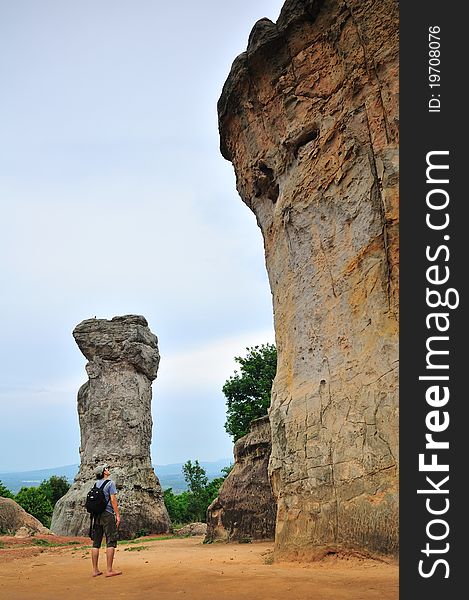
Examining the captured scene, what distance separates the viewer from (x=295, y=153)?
38.9 ft

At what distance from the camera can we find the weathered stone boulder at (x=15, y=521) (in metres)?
20.3

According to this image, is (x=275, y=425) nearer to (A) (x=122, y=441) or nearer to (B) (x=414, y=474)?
(B) (x=414, y=474)

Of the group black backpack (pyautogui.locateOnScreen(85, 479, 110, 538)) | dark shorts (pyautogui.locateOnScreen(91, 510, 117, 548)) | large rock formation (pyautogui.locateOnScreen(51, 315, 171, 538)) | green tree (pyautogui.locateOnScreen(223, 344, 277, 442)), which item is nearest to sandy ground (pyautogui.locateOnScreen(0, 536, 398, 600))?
dark shorts (pyautogui.locateOnScreen(91, 510, 117, 548))

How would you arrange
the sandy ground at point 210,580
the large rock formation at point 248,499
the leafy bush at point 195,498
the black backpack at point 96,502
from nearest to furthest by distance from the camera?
the sandy ground at point 210,580 < the black backpack at point 96,502 < the large rock formation at point 248,499 < the leafy bush at point 195,498

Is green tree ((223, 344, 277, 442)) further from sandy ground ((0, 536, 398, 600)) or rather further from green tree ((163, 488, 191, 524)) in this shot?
sandy ground ((0, 536, 398, 600))

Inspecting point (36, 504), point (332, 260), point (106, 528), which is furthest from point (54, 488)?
point (332, 260)

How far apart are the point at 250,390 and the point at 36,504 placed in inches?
496

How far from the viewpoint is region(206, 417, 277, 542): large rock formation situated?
1535 cm

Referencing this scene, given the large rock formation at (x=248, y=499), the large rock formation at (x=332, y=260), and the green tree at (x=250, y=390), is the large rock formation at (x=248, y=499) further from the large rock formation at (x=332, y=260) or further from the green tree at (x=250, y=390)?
the green tree at (x=250, y=390)

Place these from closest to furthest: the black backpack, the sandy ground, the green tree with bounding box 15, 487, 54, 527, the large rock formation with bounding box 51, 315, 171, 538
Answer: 1. the sandy ground
2. the black backpack
3. the large rock formation with bounding box 51, 315, 171, 538
4. the green tree with bounding box 15, 487, 54, 527

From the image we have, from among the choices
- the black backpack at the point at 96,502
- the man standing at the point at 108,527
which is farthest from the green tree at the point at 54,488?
the black backpack at the point at 96,502

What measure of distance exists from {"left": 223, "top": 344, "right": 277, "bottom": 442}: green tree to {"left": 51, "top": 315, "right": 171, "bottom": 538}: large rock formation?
7.88 meters

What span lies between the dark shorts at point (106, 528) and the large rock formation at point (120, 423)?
41.8ft

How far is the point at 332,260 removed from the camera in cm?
1066
